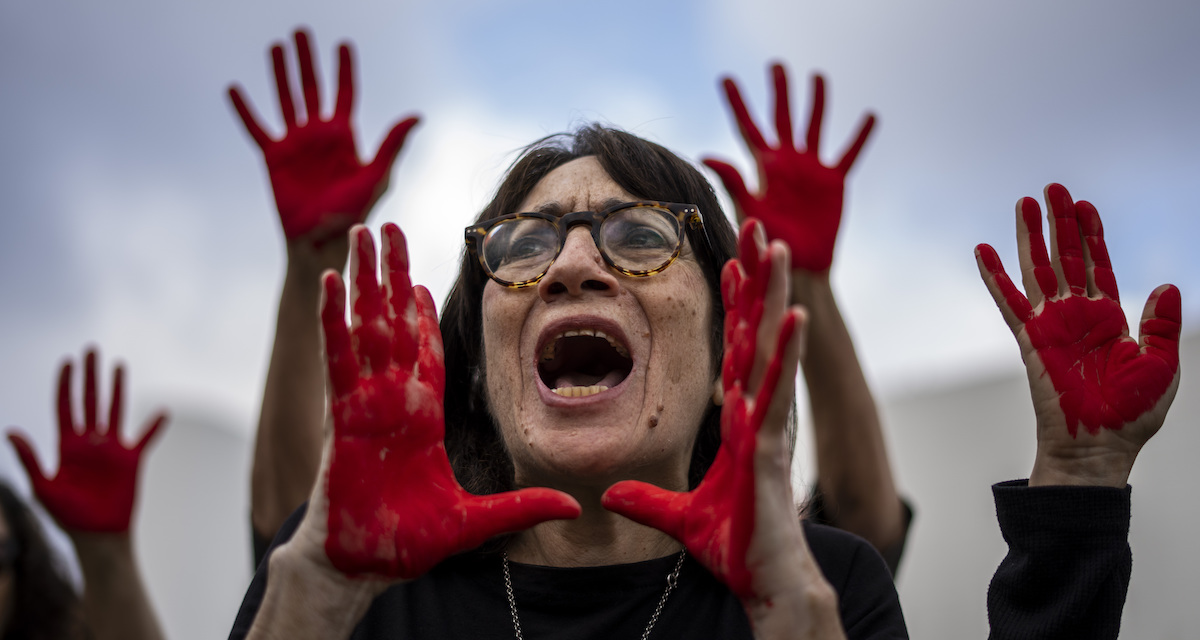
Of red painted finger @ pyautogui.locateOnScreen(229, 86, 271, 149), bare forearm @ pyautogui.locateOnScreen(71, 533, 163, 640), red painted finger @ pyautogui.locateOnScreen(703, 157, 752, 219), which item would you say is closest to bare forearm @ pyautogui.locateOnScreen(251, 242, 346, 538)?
red painted finger @ pyautogui.locateOnScreen(229, 86, 271, 149)

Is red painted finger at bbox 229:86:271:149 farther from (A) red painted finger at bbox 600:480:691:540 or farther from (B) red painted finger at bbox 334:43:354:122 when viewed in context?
(A) red painted finger at bbox 600:480:691:540

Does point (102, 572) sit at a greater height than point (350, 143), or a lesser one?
lesser

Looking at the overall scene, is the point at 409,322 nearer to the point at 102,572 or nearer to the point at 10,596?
the point at 102,572

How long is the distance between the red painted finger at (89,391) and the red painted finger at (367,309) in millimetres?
2559

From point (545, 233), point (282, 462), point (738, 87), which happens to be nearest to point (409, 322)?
point (545, 233)

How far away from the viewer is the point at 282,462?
9.01 ft

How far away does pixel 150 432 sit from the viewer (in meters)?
3.61

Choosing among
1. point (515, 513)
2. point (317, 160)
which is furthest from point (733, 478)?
point (317, 160)

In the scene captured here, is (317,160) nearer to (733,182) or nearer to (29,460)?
(733,182)

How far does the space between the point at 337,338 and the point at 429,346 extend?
0.69 ft

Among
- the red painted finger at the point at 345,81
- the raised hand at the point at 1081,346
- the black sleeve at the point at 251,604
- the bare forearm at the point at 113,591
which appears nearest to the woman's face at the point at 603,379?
the black sleeve at the point at 251,604

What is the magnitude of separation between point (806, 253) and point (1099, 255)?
1.38 metres

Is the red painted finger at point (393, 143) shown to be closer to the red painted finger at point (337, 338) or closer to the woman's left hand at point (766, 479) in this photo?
the red painted finger at point (337, 338)

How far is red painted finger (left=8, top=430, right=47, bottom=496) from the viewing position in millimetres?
3332
